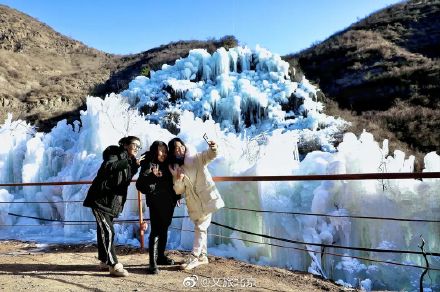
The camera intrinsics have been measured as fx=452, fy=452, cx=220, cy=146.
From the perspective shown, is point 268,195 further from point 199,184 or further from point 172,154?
point 172,154

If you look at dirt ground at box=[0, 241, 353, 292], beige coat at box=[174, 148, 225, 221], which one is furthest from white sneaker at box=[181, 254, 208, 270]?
beige coat at box=[174, 148, 225, 221]

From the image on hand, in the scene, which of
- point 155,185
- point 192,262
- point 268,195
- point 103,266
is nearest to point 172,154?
point 155,185

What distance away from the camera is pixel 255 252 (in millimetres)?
7004

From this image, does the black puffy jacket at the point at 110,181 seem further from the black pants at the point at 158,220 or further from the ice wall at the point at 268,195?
the ice wall at the point at 268,195

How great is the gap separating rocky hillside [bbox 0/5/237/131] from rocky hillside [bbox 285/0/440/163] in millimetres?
8017

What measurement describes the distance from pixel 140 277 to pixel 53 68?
47652 millimetres

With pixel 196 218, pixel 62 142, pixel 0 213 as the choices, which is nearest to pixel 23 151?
pixel 62 142

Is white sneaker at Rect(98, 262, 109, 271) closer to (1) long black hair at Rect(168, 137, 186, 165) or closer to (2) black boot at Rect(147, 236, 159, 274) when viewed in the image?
(2) black boot at Rect(147, 236, 159, 274)

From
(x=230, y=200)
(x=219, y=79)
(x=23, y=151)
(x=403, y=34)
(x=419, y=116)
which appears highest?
(x=403, y=34)

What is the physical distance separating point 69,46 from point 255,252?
54.4 m

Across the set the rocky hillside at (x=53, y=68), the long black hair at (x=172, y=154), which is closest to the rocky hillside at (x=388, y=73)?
the rocky hillside at (x=53, y=68)

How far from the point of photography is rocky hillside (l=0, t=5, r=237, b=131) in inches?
1319

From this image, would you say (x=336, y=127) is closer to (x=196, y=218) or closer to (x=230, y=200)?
(x=230, y=200)

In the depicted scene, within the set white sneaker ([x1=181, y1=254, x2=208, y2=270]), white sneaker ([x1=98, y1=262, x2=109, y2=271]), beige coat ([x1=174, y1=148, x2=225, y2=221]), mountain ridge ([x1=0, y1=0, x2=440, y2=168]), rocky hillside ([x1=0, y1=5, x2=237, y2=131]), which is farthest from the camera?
rocky hillside ([x1=0, y1=5, x2=237, y2=131])
